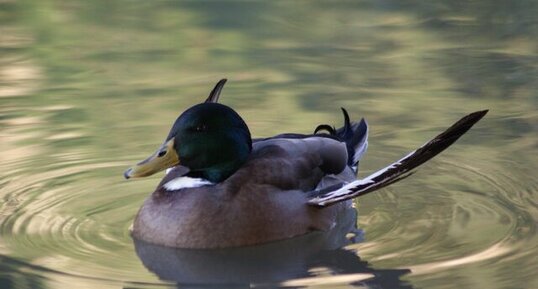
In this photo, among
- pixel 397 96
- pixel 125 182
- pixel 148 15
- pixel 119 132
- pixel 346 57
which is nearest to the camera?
pixel 125 182

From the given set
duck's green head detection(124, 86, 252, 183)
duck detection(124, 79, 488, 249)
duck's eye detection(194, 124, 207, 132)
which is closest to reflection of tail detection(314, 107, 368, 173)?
duck detection(124, 79, 488, 249)

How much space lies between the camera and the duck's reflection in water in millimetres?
7074

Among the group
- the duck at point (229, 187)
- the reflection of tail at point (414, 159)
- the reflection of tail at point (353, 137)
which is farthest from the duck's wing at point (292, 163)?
the reflection of tail at point (414, 159)

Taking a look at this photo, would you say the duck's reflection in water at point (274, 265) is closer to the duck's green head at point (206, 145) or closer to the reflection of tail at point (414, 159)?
the reflection of tail at point (414, 159)

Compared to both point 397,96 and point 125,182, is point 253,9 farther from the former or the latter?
point 125,182

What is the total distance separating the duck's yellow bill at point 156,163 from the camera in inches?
301

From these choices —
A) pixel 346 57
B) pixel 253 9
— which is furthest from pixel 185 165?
pixel 253 9

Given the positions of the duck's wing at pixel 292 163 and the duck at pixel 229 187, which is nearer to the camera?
the duck at pixel 229 187

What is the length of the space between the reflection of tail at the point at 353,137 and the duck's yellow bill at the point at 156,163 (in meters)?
1.32

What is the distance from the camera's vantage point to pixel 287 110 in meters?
10.2

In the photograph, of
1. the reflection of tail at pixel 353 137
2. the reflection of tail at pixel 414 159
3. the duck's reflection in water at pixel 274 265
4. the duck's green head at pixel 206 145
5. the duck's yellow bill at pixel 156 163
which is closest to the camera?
the duck's reflection in water at pixel 274 265

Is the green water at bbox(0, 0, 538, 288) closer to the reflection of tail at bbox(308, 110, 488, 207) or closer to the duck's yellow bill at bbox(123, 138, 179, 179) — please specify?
the reflection of tail at bbox(308, 110, 488, 207)

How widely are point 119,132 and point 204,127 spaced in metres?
2.06

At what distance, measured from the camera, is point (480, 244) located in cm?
745
